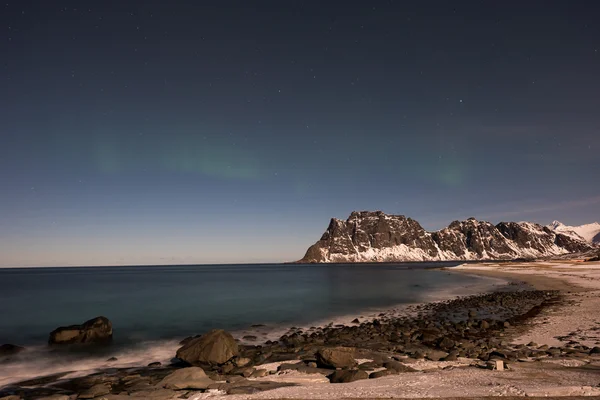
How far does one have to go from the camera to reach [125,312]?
149ft

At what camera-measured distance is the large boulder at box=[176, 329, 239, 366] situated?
59.0 feet

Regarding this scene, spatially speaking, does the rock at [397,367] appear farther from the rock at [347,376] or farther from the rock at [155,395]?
the rock at [155,395]

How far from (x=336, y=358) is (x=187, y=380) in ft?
20.7

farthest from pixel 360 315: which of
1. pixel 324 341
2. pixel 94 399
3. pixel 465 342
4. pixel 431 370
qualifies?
pixel 94 399

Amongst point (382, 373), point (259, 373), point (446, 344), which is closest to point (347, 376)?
point (382, 373)

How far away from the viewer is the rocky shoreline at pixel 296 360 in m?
13.5

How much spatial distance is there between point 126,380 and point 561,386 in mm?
16728

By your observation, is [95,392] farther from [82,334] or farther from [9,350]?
[9,350]

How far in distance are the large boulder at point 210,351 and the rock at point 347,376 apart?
22.6 feet

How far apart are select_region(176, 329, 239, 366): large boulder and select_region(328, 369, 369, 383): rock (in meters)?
6.90

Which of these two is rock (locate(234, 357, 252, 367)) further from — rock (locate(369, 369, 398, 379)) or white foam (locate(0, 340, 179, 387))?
rock (locate(369, 369, 398, 379))

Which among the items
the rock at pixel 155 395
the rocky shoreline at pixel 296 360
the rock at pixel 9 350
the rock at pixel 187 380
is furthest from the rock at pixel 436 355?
the rock at pixel 9 350

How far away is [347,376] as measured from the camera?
13227 mm

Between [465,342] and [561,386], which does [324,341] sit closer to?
[465,342]
